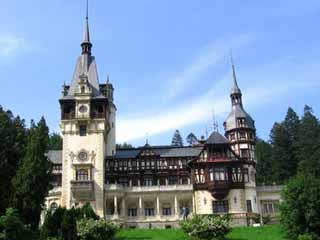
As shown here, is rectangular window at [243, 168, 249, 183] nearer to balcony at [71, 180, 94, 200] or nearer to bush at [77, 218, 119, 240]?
balcony at [71, 180, 94, 200]

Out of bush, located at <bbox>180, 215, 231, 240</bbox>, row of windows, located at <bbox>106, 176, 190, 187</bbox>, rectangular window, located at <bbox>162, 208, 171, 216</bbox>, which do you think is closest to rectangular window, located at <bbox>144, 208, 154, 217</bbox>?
rectangular window, located at <bbox>162, 208, 171, 216</bbox>

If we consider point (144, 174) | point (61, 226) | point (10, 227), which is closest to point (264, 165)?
point (144, 174)

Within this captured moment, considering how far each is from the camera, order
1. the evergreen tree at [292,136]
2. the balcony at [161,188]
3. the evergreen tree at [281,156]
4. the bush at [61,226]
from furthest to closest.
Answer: the evergreen tree at [292,136] → the evergreen tree at [281,156] → the balcony at [161,188] → the bush at [61,226]

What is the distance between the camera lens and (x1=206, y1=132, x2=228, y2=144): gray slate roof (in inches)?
2408

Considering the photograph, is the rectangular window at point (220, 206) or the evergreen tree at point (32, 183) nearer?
the evergreen tree at point (32, 183)

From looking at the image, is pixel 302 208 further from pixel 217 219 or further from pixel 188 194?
pixel 188 194

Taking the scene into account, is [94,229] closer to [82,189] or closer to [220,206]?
[82,189]

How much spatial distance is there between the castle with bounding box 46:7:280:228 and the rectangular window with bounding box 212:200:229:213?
13 cm

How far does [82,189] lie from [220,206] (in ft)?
60.2

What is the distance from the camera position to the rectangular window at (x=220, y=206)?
196ft

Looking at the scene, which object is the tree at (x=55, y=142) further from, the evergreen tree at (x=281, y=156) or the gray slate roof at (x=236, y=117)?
the evergreen tree at (x=281, y=156)

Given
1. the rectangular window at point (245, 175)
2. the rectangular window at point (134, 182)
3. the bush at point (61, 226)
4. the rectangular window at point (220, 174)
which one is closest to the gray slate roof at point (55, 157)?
the rectangular window at point (134, 182)

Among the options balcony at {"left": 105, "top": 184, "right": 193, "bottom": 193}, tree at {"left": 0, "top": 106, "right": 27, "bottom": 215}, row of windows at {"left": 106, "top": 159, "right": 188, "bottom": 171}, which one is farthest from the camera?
row of windows at {"left": 106, "top": 159, "right": 188, "bottom": 171}

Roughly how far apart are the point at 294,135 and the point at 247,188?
3275cm
